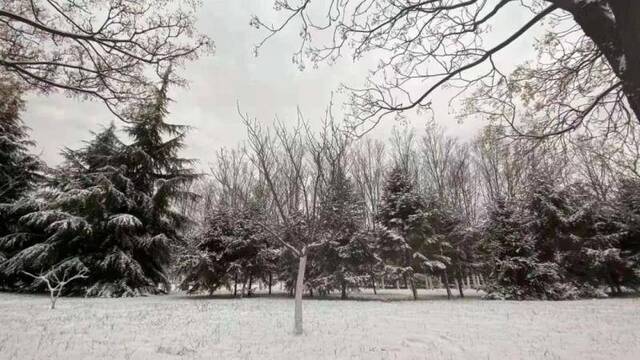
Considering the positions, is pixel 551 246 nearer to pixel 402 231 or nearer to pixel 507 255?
pixel 507 255

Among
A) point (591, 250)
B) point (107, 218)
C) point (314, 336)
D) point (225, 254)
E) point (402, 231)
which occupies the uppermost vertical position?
point (107, 218)

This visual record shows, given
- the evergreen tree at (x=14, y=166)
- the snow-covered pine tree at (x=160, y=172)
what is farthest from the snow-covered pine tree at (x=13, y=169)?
the snow-covered pine tree at (x=160, y=172)

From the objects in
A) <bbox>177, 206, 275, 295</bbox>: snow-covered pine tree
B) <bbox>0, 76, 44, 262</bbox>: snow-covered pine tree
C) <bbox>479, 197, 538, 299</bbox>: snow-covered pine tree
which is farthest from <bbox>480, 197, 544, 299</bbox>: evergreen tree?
<bbox>0, 76, 44, 262</bbox>: snow-covered pine tree

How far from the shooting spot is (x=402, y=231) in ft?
63.5

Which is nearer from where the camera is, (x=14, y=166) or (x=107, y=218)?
(x=107, y=218)

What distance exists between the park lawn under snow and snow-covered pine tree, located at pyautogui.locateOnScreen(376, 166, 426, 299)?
26.7 ft

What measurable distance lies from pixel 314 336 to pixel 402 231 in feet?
41.8

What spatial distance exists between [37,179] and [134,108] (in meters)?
21.7

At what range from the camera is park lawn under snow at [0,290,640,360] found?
5.97 meters

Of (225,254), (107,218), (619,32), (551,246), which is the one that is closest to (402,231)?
(551,246)

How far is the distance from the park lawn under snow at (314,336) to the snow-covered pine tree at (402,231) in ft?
26.7

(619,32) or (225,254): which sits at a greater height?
(225,254)

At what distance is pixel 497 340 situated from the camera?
7152mm

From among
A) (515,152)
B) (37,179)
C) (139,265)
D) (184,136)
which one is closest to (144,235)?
(139,265)
